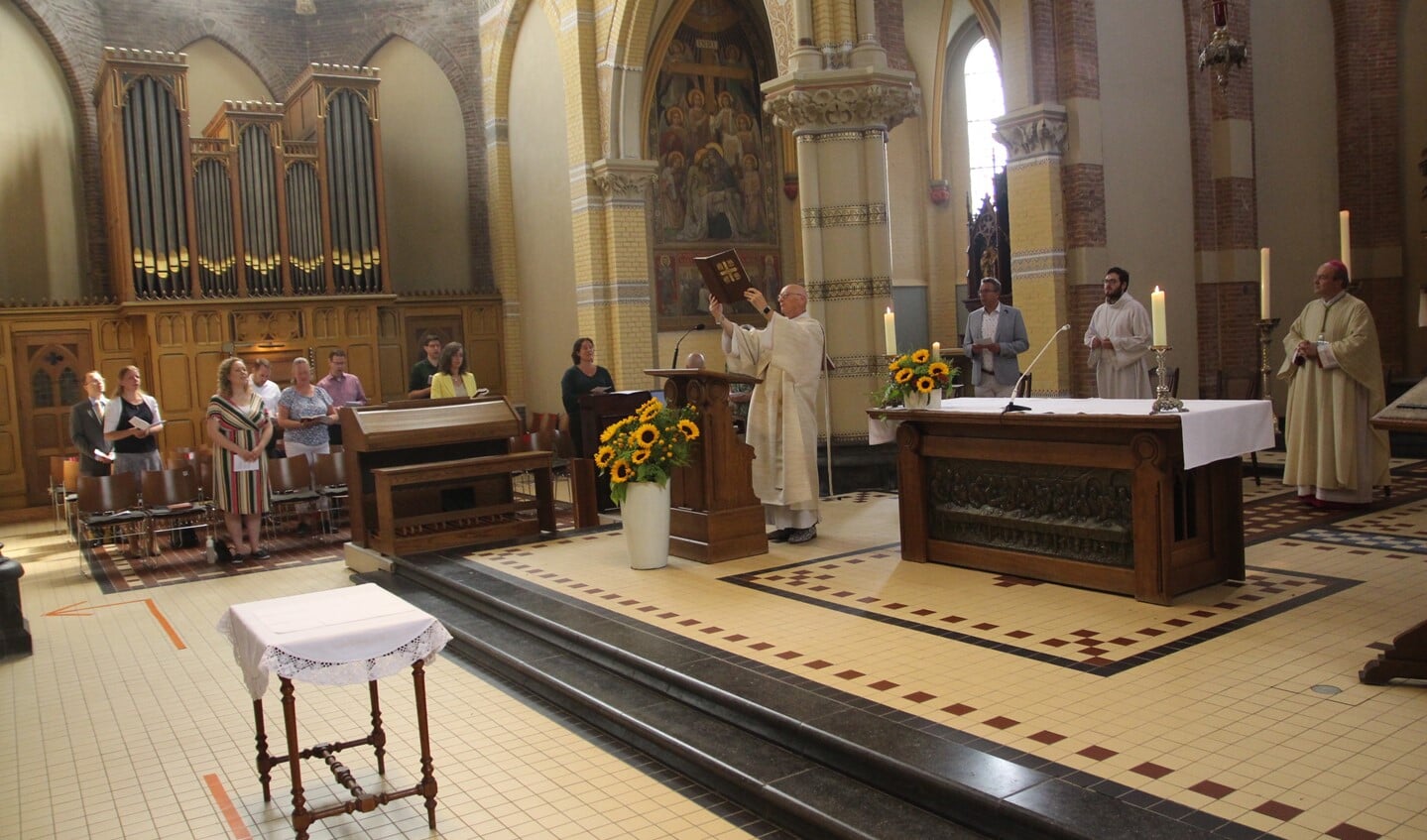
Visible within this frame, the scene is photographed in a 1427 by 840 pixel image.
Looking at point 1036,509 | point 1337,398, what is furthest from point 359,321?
point 1337,398

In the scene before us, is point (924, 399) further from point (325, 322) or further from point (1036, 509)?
point (325, 322)

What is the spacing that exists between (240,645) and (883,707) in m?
2.44

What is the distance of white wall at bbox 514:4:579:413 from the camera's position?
1580 cm

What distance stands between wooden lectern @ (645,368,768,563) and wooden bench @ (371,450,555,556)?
5.80ft

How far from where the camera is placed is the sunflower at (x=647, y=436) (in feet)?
23.0

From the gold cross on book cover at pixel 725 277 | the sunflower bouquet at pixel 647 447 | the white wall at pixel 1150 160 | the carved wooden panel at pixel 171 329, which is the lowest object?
the sunflower bouquet at pixel 647 447

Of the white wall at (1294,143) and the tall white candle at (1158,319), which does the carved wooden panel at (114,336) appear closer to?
the tall white candle at (1158,319)

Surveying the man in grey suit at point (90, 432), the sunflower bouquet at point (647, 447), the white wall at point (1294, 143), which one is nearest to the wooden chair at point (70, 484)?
the man in grey suit at point (90, 432)

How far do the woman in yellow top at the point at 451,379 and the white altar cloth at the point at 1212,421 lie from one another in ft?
17.9

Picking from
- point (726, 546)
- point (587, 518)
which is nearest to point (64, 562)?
point (587, 518)

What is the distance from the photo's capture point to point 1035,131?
11.6 meters

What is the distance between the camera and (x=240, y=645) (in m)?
4.03

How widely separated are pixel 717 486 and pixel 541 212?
403 inches

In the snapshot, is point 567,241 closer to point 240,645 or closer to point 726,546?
point 726,546
